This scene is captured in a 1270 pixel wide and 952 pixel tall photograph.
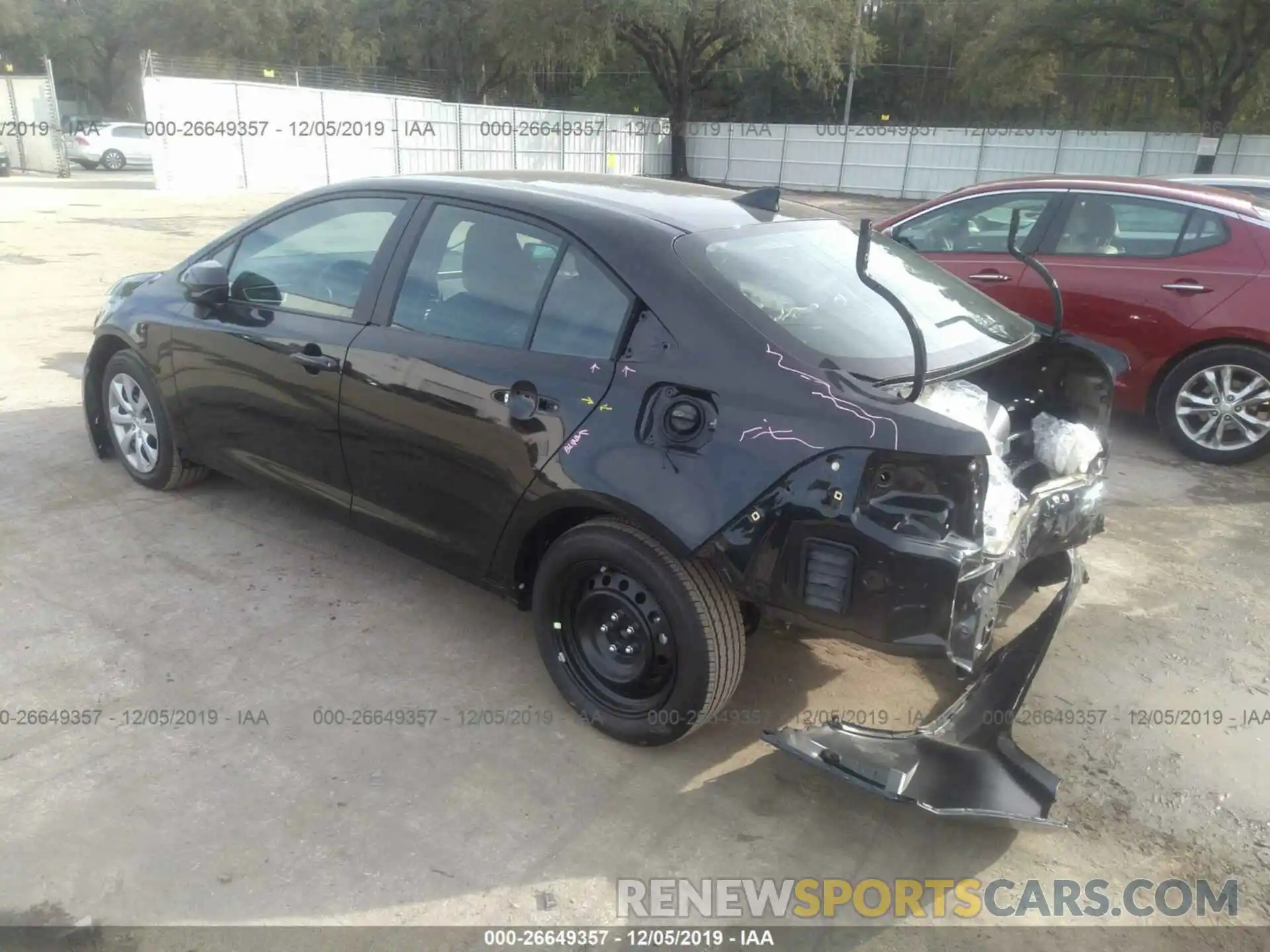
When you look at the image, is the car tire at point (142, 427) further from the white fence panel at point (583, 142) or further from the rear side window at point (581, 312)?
the white fence panel at point (583, 142)

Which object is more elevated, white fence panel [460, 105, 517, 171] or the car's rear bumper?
white fence panel [460, 105, 517, 171]

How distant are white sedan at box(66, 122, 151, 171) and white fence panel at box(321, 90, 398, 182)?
7656 millimetres

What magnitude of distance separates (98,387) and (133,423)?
359 mm

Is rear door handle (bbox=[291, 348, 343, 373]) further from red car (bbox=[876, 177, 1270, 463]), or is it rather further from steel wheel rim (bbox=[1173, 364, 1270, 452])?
steel wheel rim (bbox=[1173, 364, 1270, 452])

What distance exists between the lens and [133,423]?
4746mm

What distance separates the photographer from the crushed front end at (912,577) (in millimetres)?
2525

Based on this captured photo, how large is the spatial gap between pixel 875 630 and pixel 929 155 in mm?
31569

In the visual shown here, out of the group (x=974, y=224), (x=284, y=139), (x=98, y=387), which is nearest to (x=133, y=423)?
(x=98, y=387)

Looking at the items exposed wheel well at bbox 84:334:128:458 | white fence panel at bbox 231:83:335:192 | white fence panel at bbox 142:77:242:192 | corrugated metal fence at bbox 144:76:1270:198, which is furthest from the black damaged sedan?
white fence panel at bbox 231:83:335:192

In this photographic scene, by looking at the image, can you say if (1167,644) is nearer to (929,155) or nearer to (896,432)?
(896,432)

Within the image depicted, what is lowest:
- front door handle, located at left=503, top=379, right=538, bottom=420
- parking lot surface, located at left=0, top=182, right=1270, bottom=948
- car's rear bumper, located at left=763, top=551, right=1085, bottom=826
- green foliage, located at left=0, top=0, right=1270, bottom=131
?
parking lot surface, located at left=0, top=182, right=1270, bottom=948

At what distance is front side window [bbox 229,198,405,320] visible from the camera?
364cm

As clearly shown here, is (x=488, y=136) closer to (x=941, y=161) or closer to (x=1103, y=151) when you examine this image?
(x=941, y=161)

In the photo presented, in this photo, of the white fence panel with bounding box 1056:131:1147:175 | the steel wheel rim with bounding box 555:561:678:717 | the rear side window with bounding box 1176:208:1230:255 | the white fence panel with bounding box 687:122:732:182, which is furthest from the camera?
the white fence panel with bounding box 687:122:732:182
